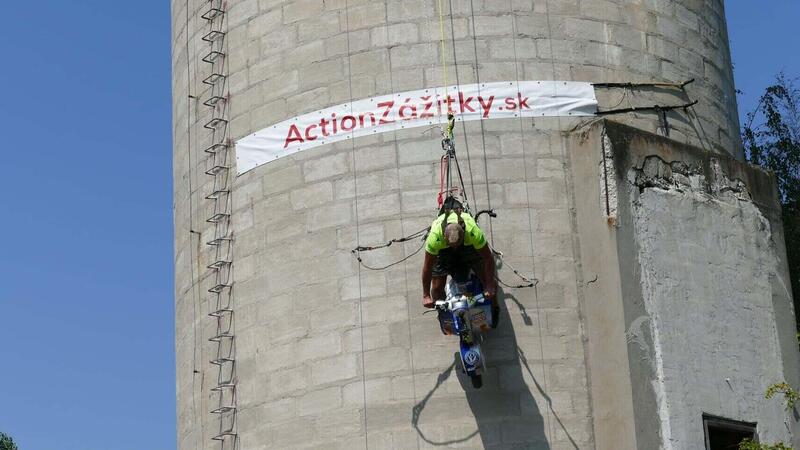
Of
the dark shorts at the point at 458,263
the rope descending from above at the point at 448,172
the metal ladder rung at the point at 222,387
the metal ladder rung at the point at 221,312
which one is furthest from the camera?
the metal ladder rung at the point at 221,312

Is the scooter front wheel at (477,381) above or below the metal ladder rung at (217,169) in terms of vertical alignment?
below

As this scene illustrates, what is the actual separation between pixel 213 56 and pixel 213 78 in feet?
1.01

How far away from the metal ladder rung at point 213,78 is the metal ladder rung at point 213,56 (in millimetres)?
214

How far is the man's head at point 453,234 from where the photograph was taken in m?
15.3

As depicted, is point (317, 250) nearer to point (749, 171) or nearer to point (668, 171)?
point (668, 171)

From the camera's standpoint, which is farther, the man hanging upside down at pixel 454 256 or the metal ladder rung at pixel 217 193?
the metal ladder rung at pixel 217 193

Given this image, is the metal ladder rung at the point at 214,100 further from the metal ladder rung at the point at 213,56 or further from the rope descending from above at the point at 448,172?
the rope descending from above at the point at 448,172

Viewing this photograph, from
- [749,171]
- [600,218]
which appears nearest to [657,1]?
[749,171]

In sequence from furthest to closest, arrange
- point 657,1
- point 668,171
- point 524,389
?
point 657,1 < point 668,171 < point 524,389

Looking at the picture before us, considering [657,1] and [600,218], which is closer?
[600,218]

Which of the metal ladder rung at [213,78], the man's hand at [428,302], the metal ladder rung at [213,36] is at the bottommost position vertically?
the man's hand at [428,302]

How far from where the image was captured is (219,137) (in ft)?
61.3

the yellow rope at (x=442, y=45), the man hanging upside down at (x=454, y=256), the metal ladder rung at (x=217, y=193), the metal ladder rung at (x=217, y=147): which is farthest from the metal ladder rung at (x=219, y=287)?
the yellow rope at (x=442, y=45)

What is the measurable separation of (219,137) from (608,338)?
19.0 feet
